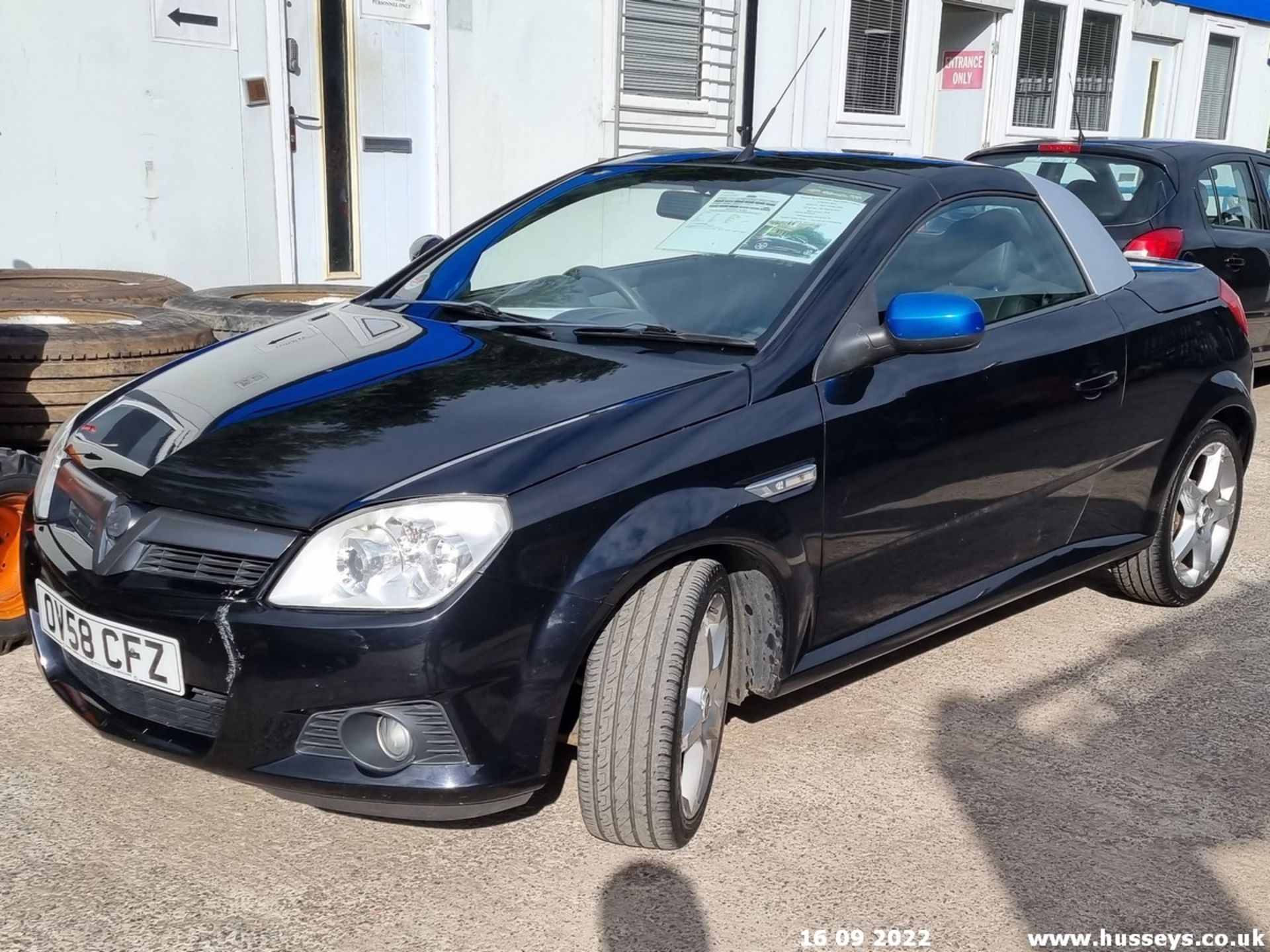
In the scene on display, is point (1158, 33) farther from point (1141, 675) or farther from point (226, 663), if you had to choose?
point (226, 663)

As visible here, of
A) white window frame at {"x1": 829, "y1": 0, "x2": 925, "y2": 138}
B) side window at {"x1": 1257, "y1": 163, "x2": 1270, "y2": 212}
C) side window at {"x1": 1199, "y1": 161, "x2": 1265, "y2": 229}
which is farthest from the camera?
white window frame at {"x1": 829, "y1": 0, "x2": 925, "y2": 138}

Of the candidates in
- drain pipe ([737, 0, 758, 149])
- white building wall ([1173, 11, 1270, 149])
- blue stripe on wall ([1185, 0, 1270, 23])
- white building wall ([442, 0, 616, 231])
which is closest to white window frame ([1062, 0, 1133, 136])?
blue stripe on wall ([1185, 0, 1270, 23])

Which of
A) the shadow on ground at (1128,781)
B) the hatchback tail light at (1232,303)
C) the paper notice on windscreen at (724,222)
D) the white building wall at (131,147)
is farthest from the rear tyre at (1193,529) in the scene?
the white building wall at (131,147)

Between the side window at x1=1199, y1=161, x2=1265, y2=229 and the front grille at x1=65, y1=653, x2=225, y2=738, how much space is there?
23.2ft

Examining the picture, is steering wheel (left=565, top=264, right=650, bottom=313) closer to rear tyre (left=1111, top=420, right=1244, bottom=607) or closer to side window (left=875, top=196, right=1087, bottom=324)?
side window (left=875, top=196, right=1087, bottom=324)

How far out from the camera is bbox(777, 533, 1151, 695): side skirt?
3441 millimetres

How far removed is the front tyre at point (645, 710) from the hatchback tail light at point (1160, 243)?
5.68 meters

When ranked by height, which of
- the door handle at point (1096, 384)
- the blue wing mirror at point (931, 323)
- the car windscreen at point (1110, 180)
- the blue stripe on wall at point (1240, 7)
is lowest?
the door handle at point (1096, 384)

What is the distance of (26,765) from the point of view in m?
3.41

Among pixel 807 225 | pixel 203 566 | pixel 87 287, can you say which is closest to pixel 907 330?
pixel 807 225

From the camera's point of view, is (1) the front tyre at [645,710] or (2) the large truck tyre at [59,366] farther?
(2) the large truck tyre at [59,366]

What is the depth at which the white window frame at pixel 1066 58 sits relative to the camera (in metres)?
14.9

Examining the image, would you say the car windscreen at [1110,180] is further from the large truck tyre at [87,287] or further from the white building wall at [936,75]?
the large truck tyre at [87,287]

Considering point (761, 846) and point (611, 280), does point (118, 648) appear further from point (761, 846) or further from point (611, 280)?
point (611, 280)
